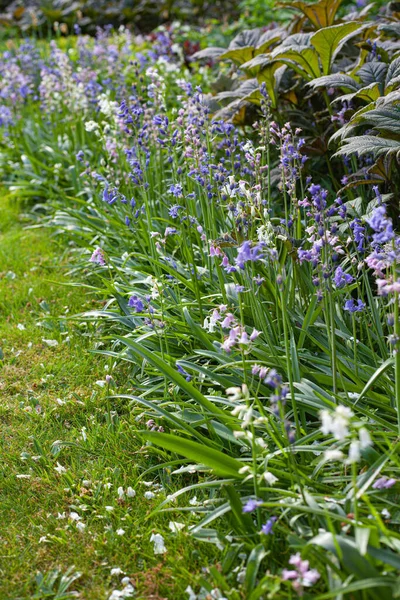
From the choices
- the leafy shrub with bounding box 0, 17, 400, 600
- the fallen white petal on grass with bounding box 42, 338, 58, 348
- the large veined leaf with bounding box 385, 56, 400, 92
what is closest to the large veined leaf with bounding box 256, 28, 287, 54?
the leafy shrub with bounding box 0, 17, 400, 600

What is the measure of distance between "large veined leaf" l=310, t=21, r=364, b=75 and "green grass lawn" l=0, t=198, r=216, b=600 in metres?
1.88

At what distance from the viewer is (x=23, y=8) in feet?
39.4

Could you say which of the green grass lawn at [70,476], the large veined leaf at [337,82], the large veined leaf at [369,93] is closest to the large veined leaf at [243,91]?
the large veined leaf at [337,82]

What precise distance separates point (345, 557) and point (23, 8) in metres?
12.2

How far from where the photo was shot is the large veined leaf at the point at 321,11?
423 centimetres

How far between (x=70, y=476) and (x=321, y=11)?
3238mm

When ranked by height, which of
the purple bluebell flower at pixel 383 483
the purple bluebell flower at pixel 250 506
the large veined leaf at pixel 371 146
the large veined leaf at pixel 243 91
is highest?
the large veined leaf at pixel 243 91

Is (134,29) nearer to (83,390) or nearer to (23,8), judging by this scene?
(23,8)

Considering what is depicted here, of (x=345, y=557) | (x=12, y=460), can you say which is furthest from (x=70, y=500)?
(x=345, y=557)

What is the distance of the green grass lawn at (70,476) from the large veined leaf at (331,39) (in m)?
1.88

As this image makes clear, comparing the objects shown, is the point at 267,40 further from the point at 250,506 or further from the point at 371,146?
the point at 250,506

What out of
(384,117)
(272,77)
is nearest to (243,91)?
(272,77)

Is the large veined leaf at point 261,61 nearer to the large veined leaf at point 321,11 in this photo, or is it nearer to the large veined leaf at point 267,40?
the large veined leaf at point 267,40

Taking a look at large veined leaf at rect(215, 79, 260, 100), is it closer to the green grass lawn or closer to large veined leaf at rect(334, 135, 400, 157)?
large veined leaf at rect(334, 135, 400, 157)
